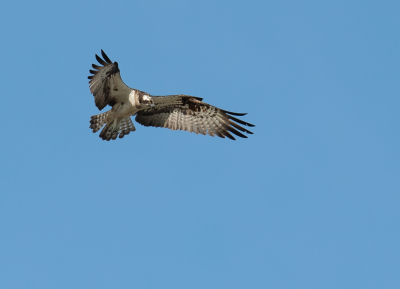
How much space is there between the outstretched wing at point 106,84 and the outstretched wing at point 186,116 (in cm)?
125

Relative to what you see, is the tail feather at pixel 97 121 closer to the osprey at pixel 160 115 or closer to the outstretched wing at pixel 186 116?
the osprey at pixel 160 115

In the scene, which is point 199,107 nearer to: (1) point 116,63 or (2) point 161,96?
(2) point 161,96

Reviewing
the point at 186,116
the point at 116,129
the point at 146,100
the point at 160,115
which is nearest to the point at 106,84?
the point at 146,100

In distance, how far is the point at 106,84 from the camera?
12.8m

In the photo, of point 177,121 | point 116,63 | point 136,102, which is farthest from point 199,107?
point 116,63

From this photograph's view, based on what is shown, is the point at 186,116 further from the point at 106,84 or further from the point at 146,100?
the point at 106,84

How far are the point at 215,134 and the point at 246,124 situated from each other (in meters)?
0.88

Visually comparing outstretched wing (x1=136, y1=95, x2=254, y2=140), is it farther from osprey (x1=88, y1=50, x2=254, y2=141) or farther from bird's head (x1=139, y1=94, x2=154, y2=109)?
bird's head (x1=139, y1=94, x2=154, y2=109)

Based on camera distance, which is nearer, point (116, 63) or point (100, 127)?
point (116, 63)

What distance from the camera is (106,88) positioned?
1286 centimetres

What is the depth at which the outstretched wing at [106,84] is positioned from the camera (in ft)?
40.9

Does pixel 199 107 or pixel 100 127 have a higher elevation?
pixel 199 107

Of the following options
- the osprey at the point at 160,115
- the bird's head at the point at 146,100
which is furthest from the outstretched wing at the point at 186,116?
the bird's head at the point at 146,100

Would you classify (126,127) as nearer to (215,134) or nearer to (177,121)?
(177,121)
